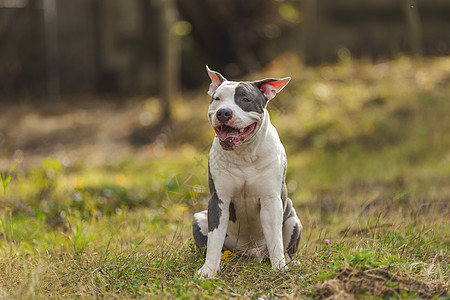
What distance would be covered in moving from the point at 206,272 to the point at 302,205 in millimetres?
2944

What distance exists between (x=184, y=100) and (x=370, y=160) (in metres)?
4.46

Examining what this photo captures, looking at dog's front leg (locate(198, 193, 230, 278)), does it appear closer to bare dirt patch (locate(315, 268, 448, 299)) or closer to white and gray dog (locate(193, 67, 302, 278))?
white and gray dog (locate(193, 67, 302, 278))

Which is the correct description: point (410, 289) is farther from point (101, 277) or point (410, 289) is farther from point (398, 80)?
point (398, 80)

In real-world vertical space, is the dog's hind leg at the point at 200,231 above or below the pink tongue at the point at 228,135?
below

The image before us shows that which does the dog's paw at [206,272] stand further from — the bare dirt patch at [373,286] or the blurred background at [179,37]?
the blurred background at [179,37]

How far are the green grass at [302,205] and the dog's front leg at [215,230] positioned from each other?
0.12 meters

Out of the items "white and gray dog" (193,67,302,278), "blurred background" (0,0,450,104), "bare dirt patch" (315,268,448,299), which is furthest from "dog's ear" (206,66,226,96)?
"blurred background" (0,0,450,104)

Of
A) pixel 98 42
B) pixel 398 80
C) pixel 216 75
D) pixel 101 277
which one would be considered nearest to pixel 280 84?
pixel 216 75

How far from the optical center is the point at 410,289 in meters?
3.28

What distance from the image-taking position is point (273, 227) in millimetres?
3828

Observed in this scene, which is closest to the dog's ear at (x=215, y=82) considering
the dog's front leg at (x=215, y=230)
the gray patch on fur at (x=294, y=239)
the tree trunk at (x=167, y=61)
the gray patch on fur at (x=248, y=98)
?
the gray patch on fur at (x=248, y=98)

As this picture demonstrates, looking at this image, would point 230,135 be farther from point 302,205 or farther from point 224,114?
point 302,205

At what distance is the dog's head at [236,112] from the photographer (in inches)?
140

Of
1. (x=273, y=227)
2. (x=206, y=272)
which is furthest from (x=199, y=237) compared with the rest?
(x=273, y=227)
